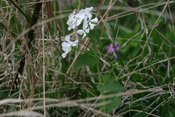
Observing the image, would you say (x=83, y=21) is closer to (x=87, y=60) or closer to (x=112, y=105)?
(x=87, y=60)

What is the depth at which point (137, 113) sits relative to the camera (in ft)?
4.64

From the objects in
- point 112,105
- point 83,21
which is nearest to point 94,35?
point 83,21

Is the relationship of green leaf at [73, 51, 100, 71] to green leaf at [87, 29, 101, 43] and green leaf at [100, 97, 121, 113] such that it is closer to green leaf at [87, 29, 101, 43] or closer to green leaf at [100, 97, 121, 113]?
green leaf at [87, 29, 101, 43]

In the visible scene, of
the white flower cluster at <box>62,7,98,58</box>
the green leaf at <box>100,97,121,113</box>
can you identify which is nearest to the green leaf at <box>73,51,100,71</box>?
the white flower cluster at <box>62,7,98,58</box>

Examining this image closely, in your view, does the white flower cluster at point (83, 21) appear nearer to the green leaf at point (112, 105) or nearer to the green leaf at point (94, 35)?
the green leaf at point (94, 35)

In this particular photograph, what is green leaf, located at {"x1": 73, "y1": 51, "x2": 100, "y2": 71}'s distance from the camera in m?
1.12

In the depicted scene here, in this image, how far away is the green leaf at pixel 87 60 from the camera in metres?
1.12

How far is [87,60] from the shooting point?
114 centimetres

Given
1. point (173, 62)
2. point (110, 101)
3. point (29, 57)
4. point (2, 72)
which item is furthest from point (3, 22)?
point (173, 62)

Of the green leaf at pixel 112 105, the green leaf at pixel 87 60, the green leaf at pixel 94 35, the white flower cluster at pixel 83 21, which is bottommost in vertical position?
the green leaf at pixel 112 105

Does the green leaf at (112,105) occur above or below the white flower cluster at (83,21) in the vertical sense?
below

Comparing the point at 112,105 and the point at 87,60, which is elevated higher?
the point at 87,60

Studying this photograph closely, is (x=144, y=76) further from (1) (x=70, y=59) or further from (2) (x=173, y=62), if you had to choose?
(1) (x=70, y=59)

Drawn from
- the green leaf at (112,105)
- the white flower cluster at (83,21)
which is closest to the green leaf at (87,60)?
the white flower cluster at (83,21)
